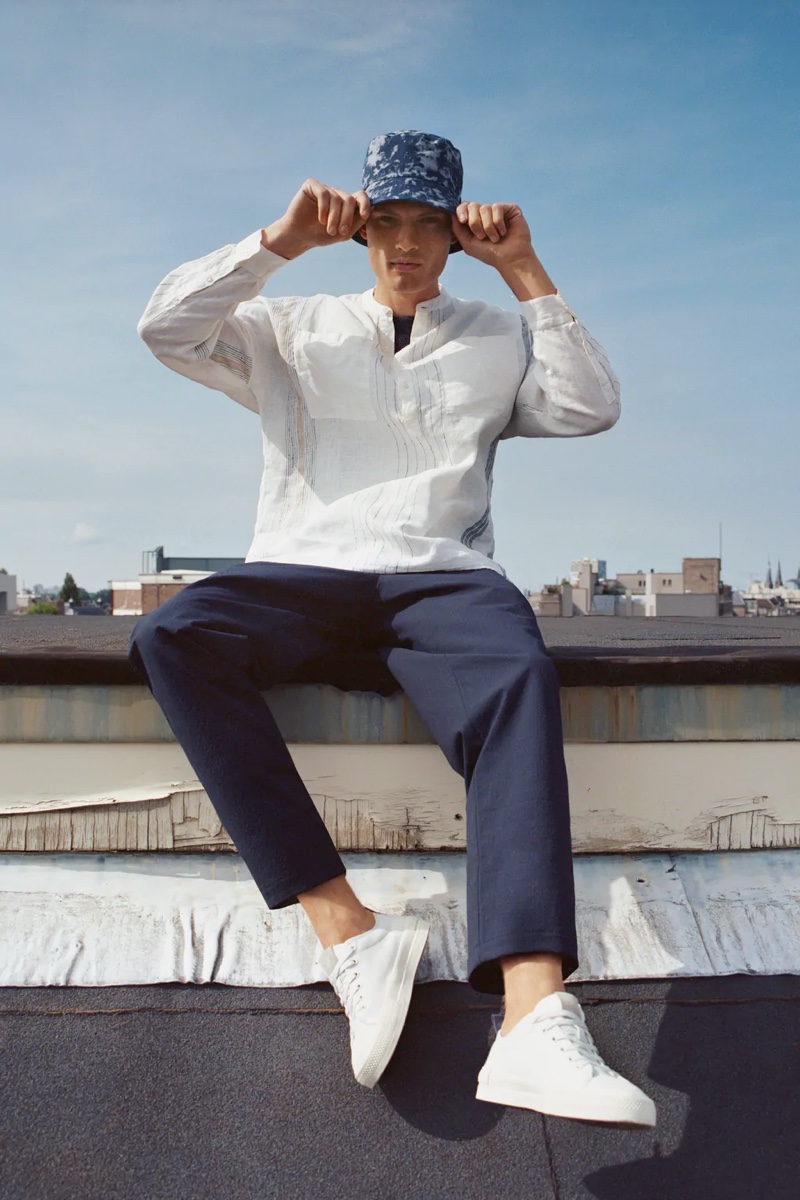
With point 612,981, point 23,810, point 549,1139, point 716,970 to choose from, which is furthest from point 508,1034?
point 23,810

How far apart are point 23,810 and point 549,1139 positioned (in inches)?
46.3

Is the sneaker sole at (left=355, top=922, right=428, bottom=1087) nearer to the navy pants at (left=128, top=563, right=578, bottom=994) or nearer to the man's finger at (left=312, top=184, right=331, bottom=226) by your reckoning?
the navy pants at (left=128, top=563, right=578, bottom=994)

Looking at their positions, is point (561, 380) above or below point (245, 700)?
above

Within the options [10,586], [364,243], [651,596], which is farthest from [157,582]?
[364,243]

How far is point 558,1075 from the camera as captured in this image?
1.13m

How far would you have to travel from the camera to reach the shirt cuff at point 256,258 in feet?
5.86

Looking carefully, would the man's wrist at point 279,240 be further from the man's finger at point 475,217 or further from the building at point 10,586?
the building at point 10,586

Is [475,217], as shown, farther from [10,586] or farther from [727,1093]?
[10,586]

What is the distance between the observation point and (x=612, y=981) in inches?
62.0

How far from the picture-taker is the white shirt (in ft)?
5.91

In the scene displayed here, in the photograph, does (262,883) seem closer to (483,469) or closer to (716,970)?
(716,970)

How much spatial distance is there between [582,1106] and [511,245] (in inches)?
59.3

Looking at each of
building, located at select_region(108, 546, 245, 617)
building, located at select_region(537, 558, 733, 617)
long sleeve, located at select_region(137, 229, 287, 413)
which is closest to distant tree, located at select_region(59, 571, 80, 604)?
building, located at select_region(108, 546, 245, 617)

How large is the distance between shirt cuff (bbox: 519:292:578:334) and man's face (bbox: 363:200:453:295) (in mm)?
233
